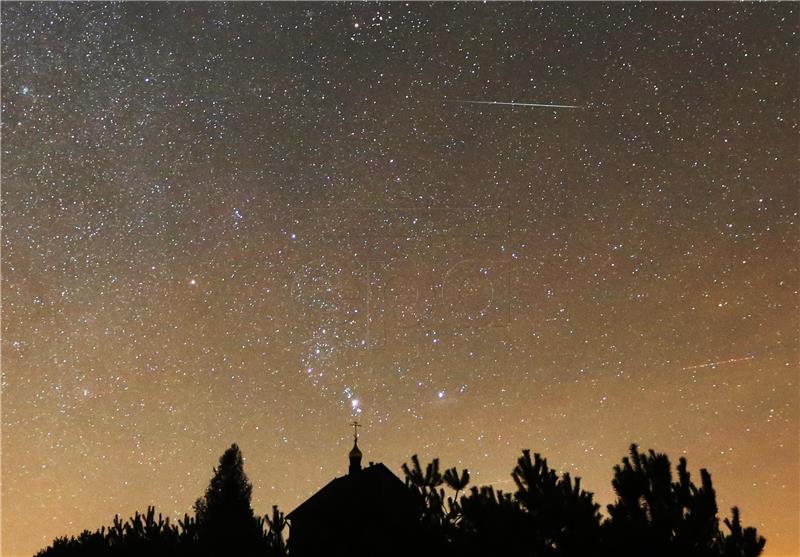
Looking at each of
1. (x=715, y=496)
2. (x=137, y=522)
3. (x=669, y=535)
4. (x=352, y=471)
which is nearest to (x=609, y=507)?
(x=669, y=535)

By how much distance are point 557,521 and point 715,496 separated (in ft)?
6.30

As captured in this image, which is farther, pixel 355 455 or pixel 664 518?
pixel 355 455

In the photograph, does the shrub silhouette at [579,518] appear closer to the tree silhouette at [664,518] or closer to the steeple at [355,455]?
the tree silhouette at [664,518]

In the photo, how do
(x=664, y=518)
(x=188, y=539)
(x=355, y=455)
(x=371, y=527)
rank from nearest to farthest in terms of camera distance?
(x=664, y=518), (x=371, y=527), (x=188, y=539), (x=355, y=455)

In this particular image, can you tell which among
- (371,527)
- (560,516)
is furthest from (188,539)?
(560,516)

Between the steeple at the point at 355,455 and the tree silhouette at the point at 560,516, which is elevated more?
the steeple at the point at 355,455

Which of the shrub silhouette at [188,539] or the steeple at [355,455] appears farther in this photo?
the steeple at [355,455]

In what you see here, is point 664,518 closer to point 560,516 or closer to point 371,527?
point 560,516

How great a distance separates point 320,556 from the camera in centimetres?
878

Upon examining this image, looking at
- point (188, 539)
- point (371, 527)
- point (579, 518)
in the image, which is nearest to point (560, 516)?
point (579, 518)

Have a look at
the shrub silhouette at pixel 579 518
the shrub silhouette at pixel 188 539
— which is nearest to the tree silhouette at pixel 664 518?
the shrub silhouette at pixel 579 518

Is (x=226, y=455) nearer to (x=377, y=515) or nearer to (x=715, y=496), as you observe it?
(x=377, y=515)

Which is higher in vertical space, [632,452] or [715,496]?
[632,452]

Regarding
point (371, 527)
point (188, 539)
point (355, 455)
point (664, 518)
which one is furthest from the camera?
point (355, 455)
